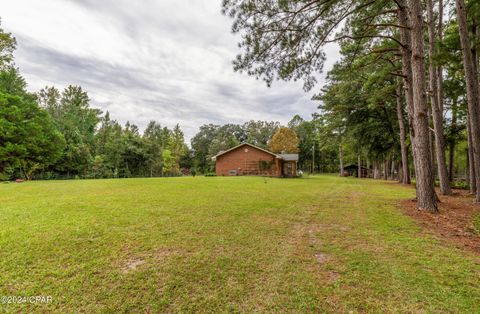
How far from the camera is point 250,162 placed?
27.7m

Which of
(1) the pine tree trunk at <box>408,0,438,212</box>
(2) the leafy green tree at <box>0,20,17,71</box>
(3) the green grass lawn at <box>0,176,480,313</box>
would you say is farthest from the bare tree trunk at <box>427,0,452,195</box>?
(2) the leafy green tree at <box>0,20,17,71</box>

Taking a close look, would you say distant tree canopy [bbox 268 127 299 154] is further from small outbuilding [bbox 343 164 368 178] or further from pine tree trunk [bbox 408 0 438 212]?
pine tree trunk [bbox 408 0 438 212]

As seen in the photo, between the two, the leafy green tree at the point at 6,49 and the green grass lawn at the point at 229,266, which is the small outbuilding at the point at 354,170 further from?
the leafy green tree at the point at 6,49

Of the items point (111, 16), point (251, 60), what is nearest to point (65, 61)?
point (111, 16)

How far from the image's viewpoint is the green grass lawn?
237 centimetres

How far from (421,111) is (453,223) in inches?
126

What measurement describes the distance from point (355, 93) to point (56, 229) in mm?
17613

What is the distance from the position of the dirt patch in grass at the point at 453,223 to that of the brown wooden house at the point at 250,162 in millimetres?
19967

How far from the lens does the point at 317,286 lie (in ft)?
8.74

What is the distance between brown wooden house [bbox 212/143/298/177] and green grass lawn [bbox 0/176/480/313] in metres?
21.9

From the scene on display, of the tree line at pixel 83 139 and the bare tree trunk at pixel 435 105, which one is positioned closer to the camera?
the bare tree trunk at pixel 435 105

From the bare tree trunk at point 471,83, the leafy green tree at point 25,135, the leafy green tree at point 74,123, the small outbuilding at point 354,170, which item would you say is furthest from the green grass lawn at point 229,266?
the small outbuilding at point 354,170

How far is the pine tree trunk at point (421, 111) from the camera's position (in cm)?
666

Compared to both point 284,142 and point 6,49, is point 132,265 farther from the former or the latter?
point 284,142
